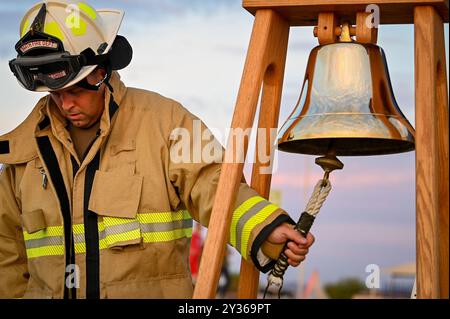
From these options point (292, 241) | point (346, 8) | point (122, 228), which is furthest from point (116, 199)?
point (346, 8)

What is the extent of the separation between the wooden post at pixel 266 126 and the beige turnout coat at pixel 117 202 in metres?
0.10

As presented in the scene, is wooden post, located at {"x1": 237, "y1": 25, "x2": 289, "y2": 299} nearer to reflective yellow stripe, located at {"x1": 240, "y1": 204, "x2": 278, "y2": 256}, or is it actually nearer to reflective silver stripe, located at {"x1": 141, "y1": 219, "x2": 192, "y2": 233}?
reflective yellow stripe, located at {"x1": 240, "y1": 204, "x2": 278, "y2": 256}

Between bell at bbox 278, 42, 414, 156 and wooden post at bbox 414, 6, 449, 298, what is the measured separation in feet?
0.65

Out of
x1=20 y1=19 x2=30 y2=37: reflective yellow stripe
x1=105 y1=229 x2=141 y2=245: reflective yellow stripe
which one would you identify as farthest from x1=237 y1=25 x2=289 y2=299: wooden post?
x1=20 y1=19 x2=30 y2=37: reflective yellow stripe

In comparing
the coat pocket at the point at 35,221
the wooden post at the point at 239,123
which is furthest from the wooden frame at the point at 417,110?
the coat pocket at the point at 35,221

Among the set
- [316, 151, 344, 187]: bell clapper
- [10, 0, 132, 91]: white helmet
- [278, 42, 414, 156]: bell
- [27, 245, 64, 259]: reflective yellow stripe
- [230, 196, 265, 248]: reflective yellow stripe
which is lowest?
[27, 245, 64, 259]: reflective yellow stripe

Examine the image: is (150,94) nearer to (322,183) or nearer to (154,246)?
(154,246)

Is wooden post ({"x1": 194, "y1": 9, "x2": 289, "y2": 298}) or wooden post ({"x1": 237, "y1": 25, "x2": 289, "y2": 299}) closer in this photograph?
wooden post ({"x1": 194, "y1": 9, "x2": 289, "y2": 298})

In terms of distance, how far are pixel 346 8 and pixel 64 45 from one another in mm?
1237

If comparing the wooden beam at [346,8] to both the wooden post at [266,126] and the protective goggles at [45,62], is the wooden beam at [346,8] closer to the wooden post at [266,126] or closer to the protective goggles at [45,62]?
the wooden post at [266,126]

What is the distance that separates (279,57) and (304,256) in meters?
0.83

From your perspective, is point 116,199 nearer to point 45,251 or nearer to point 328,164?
point 45,251

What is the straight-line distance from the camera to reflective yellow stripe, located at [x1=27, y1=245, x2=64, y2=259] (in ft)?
14.5

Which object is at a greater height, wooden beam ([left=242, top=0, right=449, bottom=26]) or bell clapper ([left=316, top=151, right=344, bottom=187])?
wooden beam ([left=242, top=0, right=449, bottom=26])
